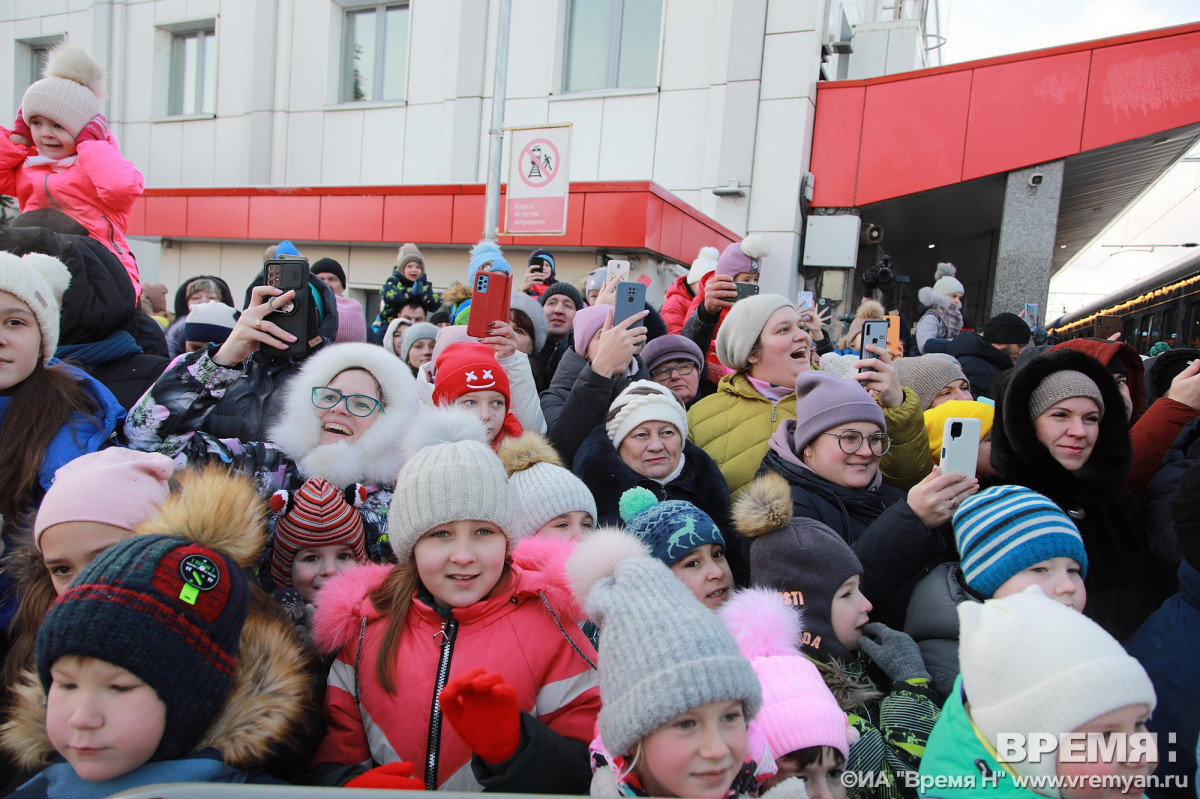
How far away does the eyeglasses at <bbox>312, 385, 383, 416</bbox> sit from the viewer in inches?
98.5

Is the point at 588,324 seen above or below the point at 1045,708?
above

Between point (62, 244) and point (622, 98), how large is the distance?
9613 mm

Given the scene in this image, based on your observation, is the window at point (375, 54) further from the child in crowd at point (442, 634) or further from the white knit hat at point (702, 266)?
the child in crowd at point (442, 634)

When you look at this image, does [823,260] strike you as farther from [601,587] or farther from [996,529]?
[601,587]

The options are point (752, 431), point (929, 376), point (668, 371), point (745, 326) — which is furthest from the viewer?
point (668, 371)

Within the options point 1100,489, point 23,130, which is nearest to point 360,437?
point 1100,489

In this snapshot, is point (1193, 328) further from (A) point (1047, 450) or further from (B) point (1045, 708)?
(B) point (1045, 708)

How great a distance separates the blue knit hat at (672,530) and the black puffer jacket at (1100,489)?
3.86 feet

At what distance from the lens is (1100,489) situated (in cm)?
241

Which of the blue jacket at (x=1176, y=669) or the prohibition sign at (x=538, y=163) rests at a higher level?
the prohibition sign at (x=538, y=163)

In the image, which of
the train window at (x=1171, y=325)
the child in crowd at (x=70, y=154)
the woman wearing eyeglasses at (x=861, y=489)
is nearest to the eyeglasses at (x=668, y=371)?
the woman wearing eyeglasses at (x=861, y=489)

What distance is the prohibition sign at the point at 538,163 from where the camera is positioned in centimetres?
689

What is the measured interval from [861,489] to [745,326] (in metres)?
1.06

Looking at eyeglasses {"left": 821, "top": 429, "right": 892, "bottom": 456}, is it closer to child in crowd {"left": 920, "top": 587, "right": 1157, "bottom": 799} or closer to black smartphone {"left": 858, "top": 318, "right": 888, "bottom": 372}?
black smartphone {"left": 858, "top": 318, "right": 888, "bottom": 372}
